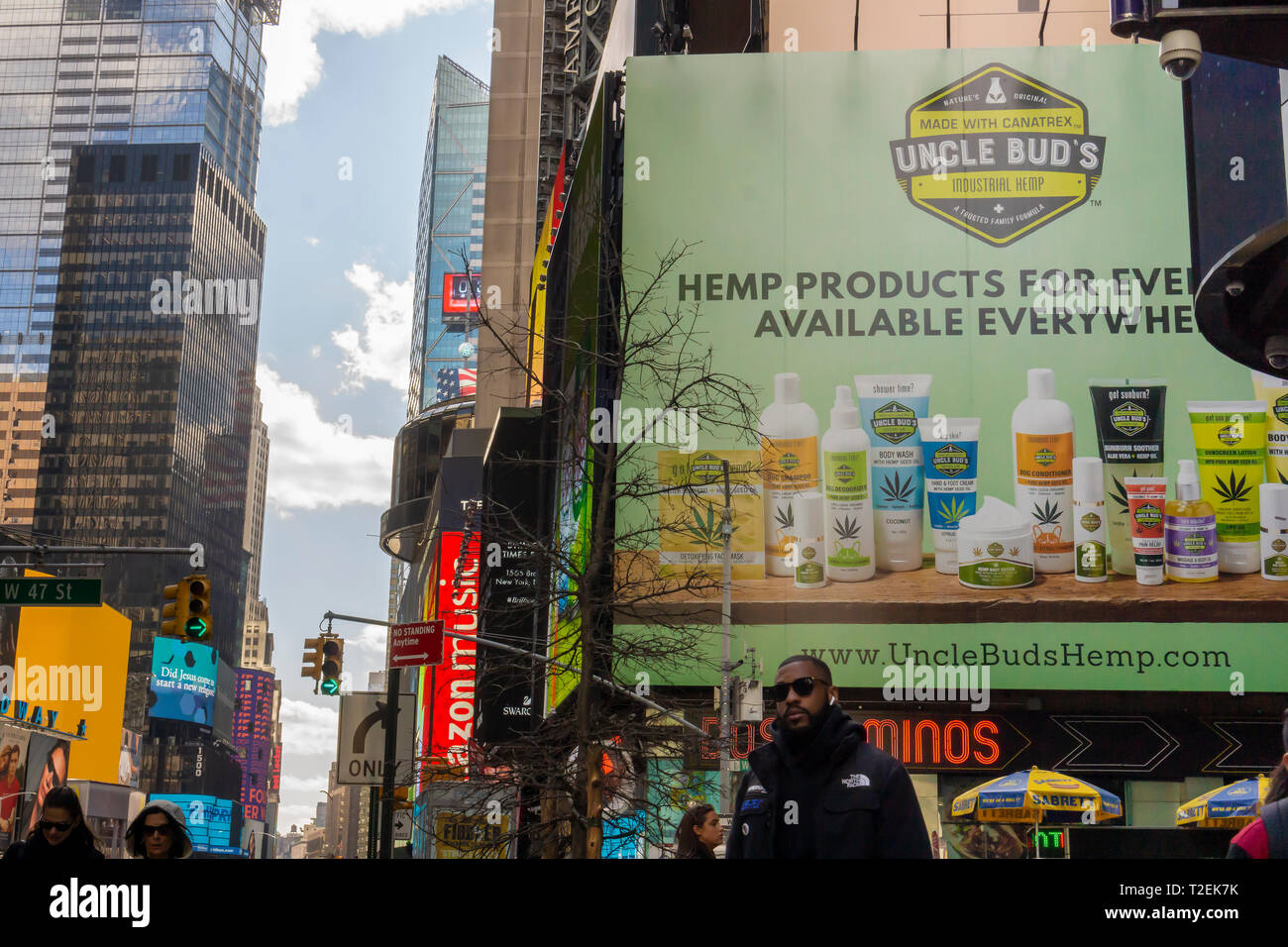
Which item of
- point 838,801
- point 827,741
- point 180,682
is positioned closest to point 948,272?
point 827,741

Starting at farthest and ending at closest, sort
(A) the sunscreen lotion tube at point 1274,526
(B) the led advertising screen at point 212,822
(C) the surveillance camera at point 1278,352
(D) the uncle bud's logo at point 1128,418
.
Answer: (B) the led advertising screen at point 212,822, (D) the uncle bud's logo at point 1128,418, (A) the sunscreen lotion tube at point 1274,526, (C) the surveillance camera at point 1278,352

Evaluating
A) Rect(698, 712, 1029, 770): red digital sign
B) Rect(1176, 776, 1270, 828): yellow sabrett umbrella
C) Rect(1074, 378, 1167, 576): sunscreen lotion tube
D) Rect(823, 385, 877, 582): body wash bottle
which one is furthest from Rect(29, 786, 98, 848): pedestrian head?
Rect(1074, 378, 1167, 576): sunscreen lotion tube

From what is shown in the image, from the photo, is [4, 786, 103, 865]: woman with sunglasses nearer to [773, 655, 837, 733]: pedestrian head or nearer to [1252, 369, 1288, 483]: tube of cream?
[773, 655, 837, 733]: pedestrian head

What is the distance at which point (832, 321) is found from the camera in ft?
93.8

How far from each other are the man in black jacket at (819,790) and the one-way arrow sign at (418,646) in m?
14.6

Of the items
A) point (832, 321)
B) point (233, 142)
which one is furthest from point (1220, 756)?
point (233, 142)

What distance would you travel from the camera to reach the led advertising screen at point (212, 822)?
14160 centimetres

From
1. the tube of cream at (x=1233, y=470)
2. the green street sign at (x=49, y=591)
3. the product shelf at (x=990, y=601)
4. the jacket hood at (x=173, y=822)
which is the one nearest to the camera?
the jacket hood at (x=173, y=822)

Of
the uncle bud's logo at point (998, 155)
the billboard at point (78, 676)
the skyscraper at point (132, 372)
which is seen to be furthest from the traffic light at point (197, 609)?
the skyscraper at point (132, 372)

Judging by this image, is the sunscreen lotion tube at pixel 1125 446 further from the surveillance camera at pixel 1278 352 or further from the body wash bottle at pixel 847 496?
the surveillance camera at pixel 1278 352

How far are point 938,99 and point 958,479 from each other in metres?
8.72

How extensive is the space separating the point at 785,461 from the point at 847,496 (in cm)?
153

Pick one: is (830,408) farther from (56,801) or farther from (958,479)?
(56,801)

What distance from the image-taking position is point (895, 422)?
91.4ft
